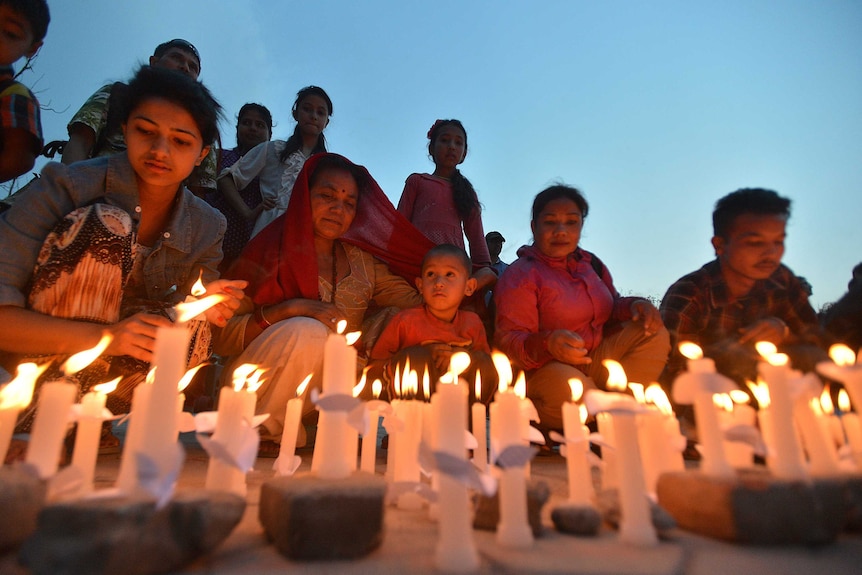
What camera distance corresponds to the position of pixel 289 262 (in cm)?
357

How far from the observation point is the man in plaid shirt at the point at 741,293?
11.2 feet

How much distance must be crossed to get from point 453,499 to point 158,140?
8.74ft

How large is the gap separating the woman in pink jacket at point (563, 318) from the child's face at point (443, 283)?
14.0 inches

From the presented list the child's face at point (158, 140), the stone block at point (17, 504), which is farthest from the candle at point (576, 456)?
the child's face at point (158, 140)

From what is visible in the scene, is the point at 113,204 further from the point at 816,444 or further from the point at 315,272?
the point at 816,444

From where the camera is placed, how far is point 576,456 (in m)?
1.66

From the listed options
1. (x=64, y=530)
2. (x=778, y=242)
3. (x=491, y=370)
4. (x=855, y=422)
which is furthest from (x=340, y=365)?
(x=778, y=242)

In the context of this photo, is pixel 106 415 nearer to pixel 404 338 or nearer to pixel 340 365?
pixel 340 365

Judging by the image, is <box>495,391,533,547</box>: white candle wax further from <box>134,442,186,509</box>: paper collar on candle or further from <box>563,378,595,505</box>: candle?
<box>134,442,186,509</box>: paper collar on candle

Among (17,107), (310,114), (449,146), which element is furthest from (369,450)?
(310,114)

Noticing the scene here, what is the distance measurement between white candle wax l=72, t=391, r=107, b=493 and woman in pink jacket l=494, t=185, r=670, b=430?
2525 millimetres

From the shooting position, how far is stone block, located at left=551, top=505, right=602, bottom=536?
1392mm

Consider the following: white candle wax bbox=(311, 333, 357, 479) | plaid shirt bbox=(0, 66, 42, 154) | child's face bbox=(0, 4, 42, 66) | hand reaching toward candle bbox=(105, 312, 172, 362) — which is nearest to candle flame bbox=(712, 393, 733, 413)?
white candle wax bbox=(311, 333, 357, 479)

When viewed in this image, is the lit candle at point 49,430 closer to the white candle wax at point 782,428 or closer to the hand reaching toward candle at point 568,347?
the white candle wax at point 782,428
